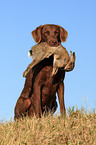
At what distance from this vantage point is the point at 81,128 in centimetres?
560

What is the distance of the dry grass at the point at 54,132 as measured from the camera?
5.09 metres

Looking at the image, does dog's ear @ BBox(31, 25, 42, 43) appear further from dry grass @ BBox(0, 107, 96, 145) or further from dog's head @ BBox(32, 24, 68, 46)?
dry grass @ BBox(0, 107, 96, 145)

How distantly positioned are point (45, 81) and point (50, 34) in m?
1.19

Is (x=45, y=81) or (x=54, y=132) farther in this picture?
(x=45, y=81)

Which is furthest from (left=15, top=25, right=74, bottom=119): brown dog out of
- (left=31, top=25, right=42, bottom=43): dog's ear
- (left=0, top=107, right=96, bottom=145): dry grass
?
(left=0, top=107, right=96, bottom=145): dry grass

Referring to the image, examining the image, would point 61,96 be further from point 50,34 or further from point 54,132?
point 54,132

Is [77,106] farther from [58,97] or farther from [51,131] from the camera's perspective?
[51,131]

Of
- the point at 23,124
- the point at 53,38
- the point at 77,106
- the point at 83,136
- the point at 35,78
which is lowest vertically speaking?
the point at 83,136

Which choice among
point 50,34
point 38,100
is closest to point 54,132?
point 38,100

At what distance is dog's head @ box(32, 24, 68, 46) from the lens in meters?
6.75

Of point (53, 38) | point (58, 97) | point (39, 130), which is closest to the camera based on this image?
point (39, 130)

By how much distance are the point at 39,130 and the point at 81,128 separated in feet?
2.80

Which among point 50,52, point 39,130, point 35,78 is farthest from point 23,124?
point 50,52

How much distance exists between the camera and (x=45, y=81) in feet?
23.1
